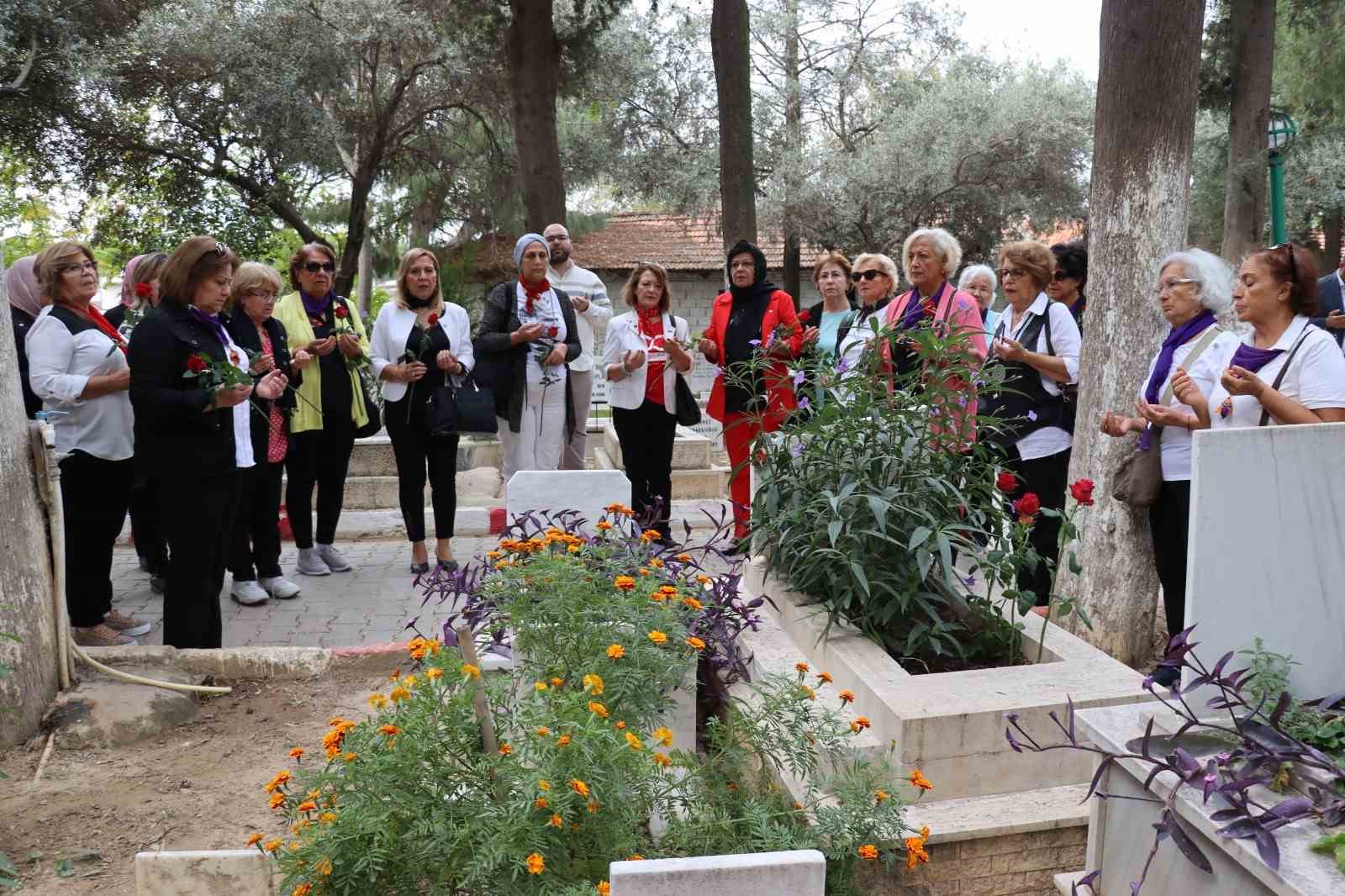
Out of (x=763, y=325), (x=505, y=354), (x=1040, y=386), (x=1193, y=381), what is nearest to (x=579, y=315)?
(x=505, y=354)

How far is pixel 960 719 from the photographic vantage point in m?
3.00

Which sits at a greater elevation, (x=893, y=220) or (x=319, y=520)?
(x=893, y=220)

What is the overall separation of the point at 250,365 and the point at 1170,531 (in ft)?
14.3

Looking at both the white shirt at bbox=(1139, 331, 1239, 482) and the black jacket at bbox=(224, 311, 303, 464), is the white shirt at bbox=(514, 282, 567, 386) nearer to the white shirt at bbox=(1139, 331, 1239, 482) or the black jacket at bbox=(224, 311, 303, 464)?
the black jacket at bbox=(224, 311, 303, 464)

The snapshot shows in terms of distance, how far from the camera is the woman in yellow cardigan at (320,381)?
20.7 ft

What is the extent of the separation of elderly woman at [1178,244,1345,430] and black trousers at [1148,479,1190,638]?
1.49 feet

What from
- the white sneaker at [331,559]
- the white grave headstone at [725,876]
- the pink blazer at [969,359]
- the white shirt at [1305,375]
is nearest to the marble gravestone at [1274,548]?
the white shirt at [1305,375]

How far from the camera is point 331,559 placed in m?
6.89

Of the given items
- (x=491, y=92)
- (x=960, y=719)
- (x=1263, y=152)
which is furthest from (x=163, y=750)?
(x=491, y=92)

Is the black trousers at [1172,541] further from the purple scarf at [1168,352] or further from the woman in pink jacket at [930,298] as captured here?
the woman in pink jacket at [930,298]

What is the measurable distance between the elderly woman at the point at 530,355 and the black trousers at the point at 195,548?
2.15m

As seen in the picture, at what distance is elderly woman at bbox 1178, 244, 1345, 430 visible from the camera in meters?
3.45

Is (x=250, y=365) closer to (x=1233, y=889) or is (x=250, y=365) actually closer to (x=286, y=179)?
(x=1233, y=889)

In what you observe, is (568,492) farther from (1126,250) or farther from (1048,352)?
(1126,250)
